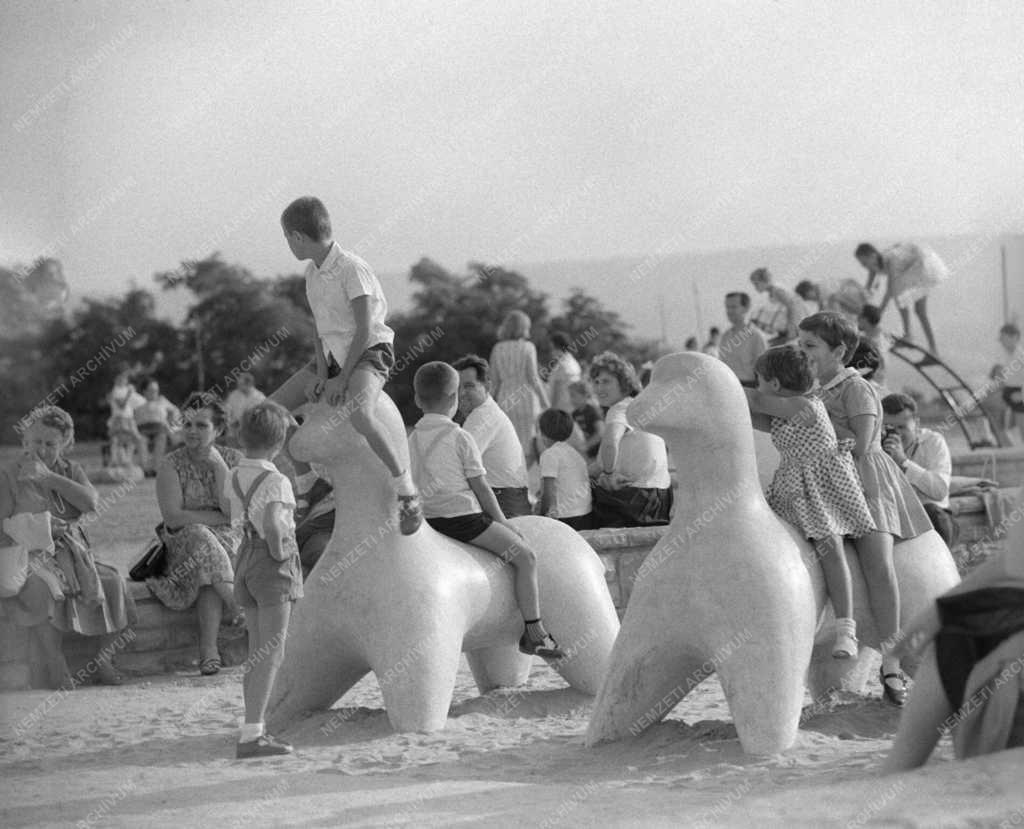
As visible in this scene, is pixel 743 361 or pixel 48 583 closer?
pixel 48 583

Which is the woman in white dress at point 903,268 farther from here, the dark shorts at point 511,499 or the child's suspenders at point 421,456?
the child's suspenders at point 421,456

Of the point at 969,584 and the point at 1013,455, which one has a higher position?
the point at 1013,455

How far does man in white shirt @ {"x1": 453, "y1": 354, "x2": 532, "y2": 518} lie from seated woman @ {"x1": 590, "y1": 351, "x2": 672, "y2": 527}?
0.86 meters

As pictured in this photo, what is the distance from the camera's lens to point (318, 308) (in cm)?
673

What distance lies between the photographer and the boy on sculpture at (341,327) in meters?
6.42

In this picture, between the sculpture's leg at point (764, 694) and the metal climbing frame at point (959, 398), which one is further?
the metal climbing frame at point (959, 398)

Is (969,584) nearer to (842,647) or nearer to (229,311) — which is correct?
(842,647)

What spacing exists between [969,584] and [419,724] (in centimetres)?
256

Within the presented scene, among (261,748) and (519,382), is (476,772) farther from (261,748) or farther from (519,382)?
(519,382)

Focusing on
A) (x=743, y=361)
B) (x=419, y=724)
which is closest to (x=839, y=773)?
(x=419, y=724)

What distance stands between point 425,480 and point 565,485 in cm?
293

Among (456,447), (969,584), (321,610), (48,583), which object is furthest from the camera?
(48,583)

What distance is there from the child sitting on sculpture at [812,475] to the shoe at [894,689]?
15.0 inches

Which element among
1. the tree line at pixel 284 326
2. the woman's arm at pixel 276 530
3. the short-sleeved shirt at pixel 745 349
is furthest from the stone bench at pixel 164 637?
the tree line at pixel 284 326
